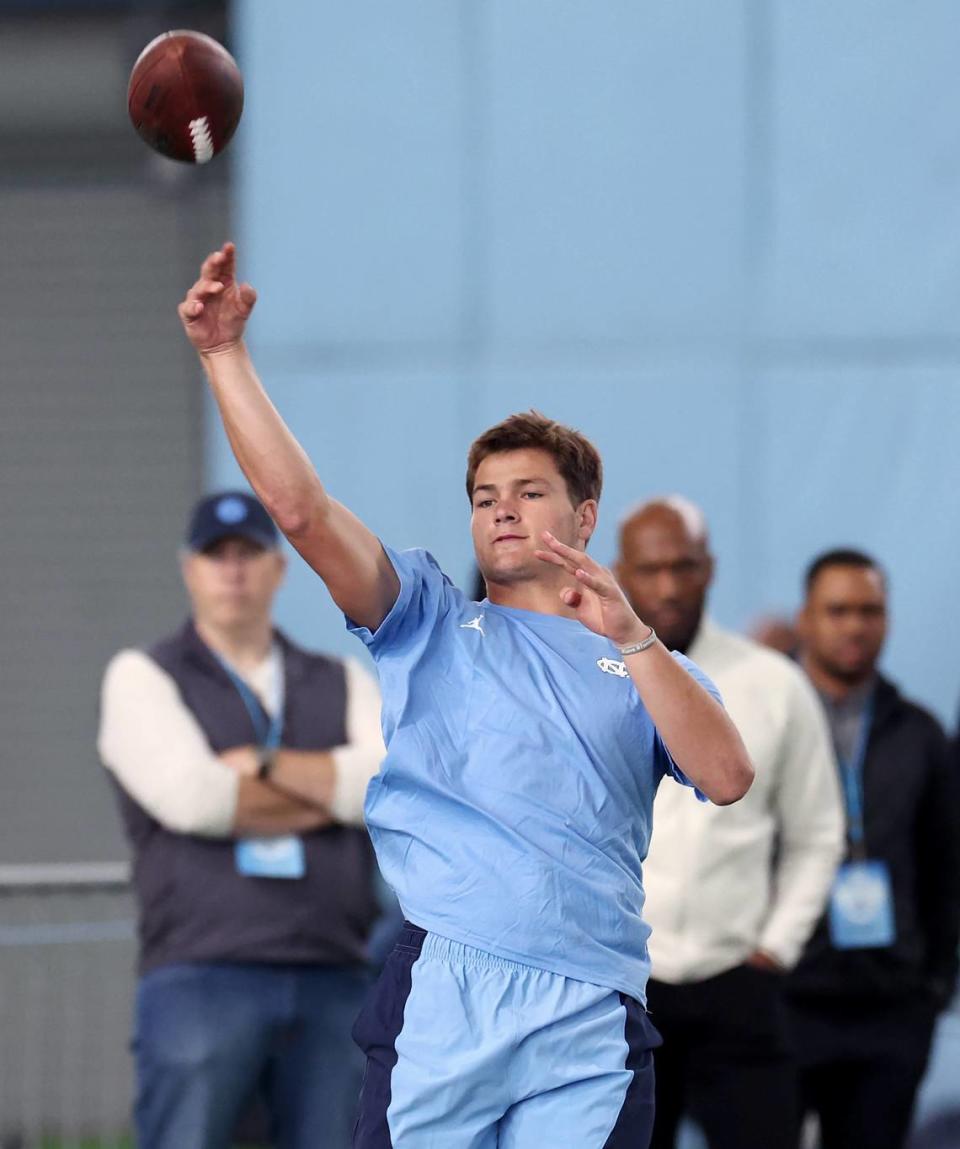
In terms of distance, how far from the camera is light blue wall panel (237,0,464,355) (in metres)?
7.39

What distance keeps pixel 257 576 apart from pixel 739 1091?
5.98 ft

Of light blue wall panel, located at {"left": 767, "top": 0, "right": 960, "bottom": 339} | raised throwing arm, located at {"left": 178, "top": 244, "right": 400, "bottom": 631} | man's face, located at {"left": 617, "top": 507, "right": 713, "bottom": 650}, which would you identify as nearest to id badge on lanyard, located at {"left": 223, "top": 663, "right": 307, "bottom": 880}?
man's face, located at {"left": 617, "top": 507, "right": 713, "bottom": 650}

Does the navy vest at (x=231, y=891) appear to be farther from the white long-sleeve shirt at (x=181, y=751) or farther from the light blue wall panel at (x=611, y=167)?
the light blue wall panel at (x=611, y=167)

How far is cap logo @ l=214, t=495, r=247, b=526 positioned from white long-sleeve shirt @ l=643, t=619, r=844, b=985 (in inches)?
49.4

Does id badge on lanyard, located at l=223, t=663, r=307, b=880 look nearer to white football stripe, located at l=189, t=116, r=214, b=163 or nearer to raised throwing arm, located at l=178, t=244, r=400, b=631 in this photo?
raised throwing arm, located at l=178, t=244, r=400, b=631

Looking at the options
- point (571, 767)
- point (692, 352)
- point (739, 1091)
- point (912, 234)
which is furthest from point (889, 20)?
point (571, 767)

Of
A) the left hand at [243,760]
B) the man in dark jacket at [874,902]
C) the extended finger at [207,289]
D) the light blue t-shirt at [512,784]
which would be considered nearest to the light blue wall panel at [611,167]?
the man in dark jacket at [874,902]

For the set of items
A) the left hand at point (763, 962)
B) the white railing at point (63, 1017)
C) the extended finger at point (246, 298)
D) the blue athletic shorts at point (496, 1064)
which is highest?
the extended finger at point (246, 298)

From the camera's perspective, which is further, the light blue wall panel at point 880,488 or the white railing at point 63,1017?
the light blue wall panel at point 880,488

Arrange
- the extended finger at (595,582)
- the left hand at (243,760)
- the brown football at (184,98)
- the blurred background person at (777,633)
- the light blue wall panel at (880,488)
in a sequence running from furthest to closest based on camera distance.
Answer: the light blue wall panel at (880,488), the blurred background person at (777,633), the left hand at (243,760), the brown football at (184,98), the extended finger at (595,582)

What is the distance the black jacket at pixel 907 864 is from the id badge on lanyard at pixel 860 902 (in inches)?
0.9

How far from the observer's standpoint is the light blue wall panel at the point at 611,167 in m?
7.40

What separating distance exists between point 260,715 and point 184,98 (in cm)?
193

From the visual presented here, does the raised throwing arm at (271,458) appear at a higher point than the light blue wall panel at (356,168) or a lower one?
lower
